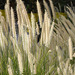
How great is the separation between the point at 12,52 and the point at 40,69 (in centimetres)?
35

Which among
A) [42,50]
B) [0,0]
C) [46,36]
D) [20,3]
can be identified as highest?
[0,0]

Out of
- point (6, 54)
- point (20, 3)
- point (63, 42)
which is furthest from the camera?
point (63, 42)

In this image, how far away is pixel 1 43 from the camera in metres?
1.33

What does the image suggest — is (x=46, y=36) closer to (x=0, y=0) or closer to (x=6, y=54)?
(x=6, y=54)

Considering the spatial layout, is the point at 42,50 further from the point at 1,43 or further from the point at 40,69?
the point at 1,43

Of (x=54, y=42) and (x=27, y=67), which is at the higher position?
(x=54, y=42)

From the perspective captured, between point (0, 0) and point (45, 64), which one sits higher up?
point (0, 0)

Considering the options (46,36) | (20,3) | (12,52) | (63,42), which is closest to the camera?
(46,36)

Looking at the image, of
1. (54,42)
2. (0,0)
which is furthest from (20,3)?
(0,0)

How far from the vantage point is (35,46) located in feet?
4.70

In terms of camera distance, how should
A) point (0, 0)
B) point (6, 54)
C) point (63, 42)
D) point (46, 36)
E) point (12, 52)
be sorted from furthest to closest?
point (0, 0) < point (63, 42) < point (12, 52) < point (6, 54) < point (46, 36)

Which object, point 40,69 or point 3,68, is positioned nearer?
point 40,69

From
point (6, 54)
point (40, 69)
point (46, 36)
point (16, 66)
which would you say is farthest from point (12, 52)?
point (46, 36)

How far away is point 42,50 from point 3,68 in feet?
0.99
